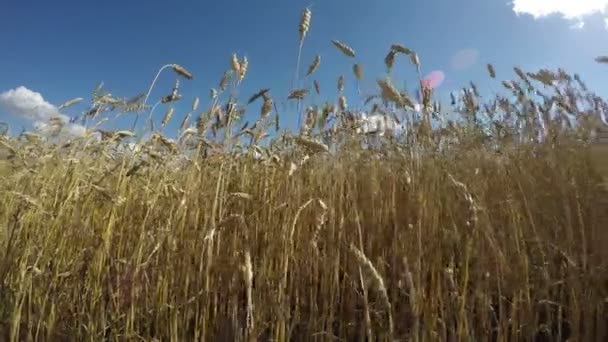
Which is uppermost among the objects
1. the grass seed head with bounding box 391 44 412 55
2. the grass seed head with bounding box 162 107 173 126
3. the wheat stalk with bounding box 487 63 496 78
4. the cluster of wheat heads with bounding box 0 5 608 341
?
the wheat stalk with bounding box 487 63 496 78

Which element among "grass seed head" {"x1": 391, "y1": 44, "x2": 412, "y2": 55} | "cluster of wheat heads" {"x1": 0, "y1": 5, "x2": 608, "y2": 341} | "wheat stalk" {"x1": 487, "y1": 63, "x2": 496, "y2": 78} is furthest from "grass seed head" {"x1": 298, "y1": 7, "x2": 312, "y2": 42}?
"wheat stalk" {"x1": 487, "y1": 63, "x2": 496, "y2": 78}

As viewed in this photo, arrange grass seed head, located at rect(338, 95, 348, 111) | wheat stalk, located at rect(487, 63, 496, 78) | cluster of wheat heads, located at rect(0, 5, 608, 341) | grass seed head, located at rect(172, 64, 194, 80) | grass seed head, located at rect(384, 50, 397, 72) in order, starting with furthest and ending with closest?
wheat stalk, located at rect(487, 63, 496, 78) < grass seed head, located at rect(338, 95, 348, 111) < grass seed head, located at rect(384, 50, 397, 72) < grass seed head, located at rect(172, 64, 194, 80) < cluster of wheat heads, located at rect(0, 5, 608, 341)

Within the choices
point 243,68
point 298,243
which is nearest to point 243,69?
point 243,68

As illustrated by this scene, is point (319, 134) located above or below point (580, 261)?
above

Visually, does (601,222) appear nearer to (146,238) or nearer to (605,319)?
(605,319)

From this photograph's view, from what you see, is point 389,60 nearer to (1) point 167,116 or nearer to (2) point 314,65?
(2) point 314,65

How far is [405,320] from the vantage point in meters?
1.15

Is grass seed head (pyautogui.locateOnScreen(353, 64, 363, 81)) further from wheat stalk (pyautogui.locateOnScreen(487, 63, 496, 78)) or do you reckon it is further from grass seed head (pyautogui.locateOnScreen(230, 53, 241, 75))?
wheat stalk (pyautogui.locateOnScreen(487, 63, 496, 78))

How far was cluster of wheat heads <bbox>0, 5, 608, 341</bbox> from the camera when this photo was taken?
1.11m

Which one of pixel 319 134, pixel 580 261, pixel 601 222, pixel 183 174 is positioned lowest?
pixel 580 261

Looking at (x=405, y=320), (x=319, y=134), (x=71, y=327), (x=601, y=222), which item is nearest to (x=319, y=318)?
(x=405, y=320)

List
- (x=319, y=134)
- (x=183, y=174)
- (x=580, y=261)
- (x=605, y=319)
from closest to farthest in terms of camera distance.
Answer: (x=605, y=319), (x=580, y=261), (x=183, y=174), (x=319, y=134)

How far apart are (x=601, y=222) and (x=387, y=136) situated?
3.48 ft

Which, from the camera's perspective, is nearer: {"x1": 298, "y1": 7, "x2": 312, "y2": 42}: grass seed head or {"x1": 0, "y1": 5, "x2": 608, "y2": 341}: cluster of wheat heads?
{"x1": 0, "y1": 5, "x2": 608, "y2": 341}: cluster of wheat heads
